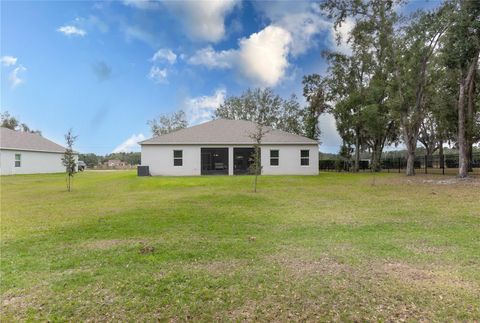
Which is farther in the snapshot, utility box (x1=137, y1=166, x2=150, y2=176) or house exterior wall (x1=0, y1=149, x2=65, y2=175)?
house exterior wall (x1=0, y1=149, x2=65, y2=175)

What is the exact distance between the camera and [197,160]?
2277 centimetres

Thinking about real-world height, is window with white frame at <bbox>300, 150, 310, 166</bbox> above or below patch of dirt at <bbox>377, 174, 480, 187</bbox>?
above

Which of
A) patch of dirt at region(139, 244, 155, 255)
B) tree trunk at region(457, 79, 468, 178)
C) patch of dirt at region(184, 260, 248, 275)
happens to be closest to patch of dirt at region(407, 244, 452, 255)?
patch of dirt at region(184, 260, 248, 275)

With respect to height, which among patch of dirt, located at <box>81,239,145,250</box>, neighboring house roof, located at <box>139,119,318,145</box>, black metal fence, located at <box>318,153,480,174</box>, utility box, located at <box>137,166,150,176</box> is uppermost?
neighboring house roof, located at <box>139,119,318,145</box>

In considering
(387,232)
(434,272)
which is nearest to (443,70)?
(387,232)

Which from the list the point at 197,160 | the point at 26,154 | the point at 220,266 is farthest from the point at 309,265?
the point at 26,154

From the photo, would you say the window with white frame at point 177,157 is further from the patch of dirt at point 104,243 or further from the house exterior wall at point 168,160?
the patch of dirt at point 104,243

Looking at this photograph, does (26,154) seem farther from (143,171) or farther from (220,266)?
(220,266)

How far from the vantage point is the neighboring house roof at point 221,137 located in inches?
896

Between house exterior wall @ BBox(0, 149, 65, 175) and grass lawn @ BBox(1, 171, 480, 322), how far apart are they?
22963mm

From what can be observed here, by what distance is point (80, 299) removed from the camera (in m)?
3.20

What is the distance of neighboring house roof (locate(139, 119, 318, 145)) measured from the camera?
22.8 meters

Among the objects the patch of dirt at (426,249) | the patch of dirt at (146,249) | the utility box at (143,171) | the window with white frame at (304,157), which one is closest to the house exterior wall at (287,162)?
the window with white frame at (304,157)

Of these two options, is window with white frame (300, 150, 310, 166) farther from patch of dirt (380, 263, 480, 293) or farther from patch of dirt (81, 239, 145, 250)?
patch of dirt (380, 263, 480, 293)
